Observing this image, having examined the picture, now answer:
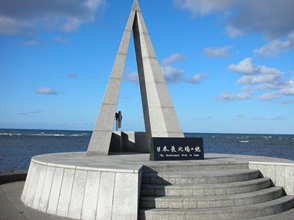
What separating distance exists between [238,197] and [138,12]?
1026 cm

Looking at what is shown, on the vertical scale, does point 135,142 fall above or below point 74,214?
above

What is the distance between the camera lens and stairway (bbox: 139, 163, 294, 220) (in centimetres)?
667

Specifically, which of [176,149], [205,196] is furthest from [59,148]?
[205,196]

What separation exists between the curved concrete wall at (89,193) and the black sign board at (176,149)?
2726 millimetres

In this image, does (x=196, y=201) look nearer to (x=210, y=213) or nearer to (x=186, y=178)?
(x=210, y=213)

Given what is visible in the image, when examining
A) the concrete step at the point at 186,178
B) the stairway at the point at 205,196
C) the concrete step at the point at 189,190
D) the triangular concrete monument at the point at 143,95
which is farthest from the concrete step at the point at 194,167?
the triangular concrete monument at the point at 143,95

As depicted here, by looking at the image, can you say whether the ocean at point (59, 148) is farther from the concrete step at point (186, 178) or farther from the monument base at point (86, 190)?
the concrete step at point (186, 178)

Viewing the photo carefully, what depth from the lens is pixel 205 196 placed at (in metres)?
7.17

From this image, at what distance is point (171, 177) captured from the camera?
7.56 metres

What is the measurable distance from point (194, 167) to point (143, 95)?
654 cm

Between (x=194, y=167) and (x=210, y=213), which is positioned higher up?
(x=194, y=167)

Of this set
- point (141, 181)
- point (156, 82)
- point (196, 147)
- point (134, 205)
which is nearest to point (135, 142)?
point (156, 82)

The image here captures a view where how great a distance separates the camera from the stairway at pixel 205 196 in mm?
6668

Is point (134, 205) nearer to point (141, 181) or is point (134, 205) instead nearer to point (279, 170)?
point (141, 181)
